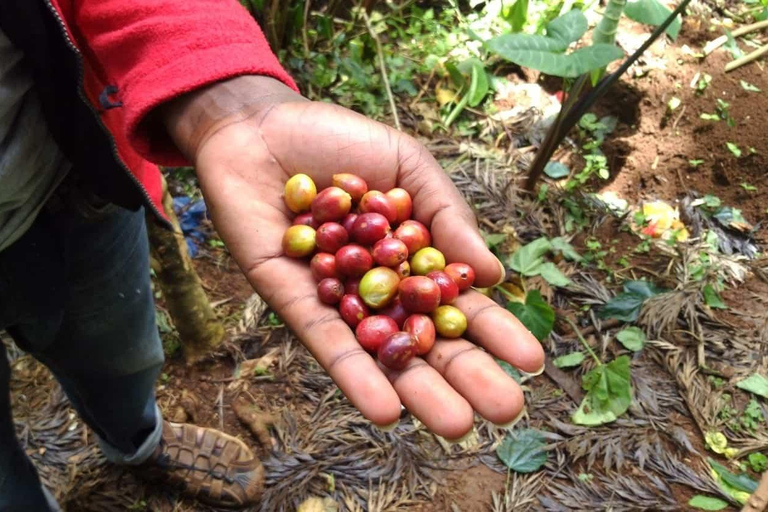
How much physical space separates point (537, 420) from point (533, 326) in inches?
12.5

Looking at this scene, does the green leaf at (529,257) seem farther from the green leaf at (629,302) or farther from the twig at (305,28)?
the twig at (305,28)

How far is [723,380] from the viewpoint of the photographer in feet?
7.14

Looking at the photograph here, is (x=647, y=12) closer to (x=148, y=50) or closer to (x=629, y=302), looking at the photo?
(x=629, y=302)

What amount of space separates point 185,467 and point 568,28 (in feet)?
6.75

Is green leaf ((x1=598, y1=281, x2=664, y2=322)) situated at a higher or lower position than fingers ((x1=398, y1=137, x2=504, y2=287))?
lower

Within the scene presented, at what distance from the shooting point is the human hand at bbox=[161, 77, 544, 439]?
1169 millimetres

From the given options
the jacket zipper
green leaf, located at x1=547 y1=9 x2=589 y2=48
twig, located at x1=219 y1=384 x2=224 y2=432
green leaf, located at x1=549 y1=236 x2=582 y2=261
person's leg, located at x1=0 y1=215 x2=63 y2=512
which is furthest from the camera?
green leaf, located at x1=549 y1=236 x2=582 y2=261

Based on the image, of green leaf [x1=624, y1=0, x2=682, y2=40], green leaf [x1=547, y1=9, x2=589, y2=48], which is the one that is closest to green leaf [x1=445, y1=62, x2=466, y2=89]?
green leaf [x1=547, y1=9, x2=589, y2=48]

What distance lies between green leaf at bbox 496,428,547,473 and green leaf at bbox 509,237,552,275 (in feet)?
2.12

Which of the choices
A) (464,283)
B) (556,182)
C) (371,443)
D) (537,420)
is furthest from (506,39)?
(371,443)

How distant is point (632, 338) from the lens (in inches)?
90.3

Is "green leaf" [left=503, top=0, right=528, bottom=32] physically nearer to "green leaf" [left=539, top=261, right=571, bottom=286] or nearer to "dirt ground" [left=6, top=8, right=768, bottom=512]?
"dirt ground" [left=6, top=8, right=768, bottom=512]

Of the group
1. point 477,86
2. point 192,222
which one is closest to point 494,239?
point 477,86

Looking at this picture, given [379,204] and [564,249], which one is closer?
[379,204]
